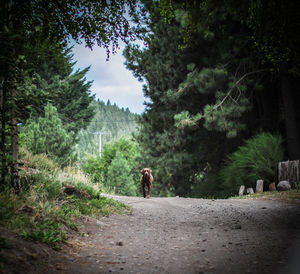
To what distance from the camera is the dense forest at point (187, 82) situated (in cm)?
407

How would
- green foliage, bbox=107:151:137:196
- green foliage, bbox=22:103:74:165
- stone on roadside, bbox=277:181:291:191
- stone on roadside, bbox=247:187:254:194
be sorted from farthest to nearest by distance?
green foliage, bbox=107:151:137:196, green foliage, bbox=22:103:74:165, stone on roadside, bbox=247:187:254:194, stone on roadside, bbox=277:181:291:191

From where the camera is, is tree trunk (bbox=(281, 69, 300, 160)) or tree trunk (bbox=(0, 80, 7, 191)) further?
tree trunk (bbox=(281, 69, 300, 160))

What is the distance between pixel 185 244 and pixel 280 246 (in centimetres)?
116

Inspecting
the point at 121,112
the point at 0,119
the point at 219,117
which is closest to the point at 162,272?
the point at 0,119

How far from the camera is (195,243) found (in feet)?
11.9

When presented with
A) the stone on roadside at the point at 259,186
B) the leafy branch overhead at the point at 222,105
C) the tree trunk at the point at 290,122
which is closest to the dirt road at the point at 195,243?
the stone on roadside at the point at 259,186

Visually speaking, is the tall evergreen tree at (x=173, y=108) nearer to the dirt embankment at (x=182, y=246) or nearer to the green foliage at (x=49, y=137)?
the green foliage at (x=49, y=137)

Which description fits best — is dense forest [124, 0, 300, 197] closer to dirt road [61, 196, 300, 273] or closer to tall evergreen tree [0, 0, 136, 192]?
tall evergreen tree [0, 0, 136, 192]

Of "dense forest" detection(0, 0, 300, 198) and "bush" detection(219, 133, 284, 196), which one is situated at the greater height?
"dense forest" detection(0, 0, 300, 198)

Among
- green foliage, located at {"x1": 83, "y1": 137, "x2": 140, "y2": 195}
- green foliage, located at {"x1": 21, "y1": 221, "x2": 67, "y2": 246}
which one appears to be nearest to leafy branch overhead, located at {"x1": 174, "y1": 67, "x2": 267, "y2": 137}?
green foliage, located at {"x1": 21, "y1": 221, "x2": 67, "y2": 246}

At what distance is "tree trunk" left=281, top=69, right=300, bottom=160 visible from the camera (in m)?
10.7

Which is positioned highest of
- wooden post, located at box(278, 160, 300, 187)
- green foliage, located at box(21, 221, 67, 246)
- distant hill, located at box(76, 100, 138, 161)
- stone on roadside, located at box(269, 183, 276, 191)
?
distant hill, located at box(76, 100, 138, 161)

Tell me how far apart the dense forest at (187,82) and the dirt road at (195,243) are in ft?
5.69

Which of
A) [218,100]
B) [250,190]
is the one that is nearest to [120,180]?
[218,100]
